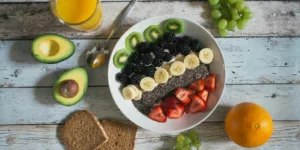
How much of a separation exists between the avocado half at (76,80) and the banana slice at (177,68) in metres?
0.35

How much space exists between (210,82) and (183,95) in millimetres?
119

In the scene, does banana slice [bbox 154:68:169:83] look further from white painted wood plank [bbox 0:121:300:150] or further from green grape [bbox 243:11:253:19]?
green grape [bbox 243:11:253:19]

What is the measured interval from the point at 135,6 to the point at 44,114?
0.60m

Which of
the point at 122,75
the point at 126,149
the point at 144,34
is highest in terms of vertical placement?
the point at 144,34

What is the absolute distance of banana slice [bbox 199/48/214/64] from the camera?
1.40 metres

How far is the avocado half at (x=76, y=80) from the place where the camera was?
1.41 metres

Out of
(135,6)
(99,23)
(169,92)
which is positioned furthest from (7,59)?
(169,92)

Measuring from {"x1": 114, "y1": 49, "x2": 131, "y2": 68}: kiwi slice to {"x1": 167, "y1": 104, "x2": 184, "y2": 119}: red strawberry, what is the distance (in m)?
0.26

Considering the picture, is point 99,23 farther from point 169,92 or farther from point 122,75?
point 169,92

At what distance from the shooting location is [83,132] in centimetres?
148

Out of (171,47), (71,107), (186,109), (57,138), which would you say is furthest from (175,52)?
(57,138)

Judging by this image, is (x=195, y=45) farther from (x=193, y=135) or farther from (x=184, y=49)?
(x=193, y=135)

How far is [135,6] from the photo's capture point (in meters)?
1.48

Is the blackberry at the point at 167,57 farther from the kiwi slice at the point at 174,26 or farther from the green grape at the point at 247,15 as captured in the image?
the green grape at the point at 247,15
